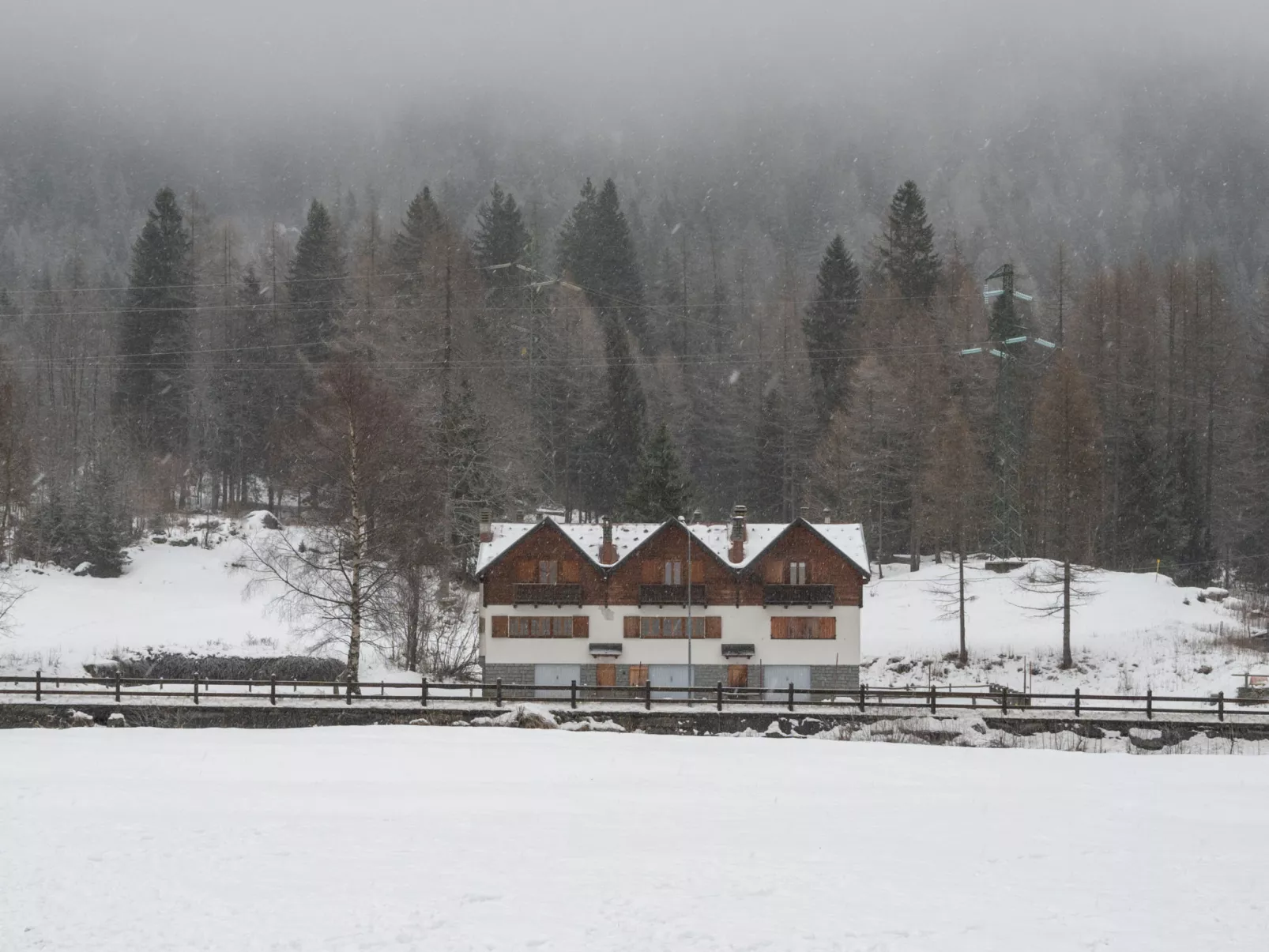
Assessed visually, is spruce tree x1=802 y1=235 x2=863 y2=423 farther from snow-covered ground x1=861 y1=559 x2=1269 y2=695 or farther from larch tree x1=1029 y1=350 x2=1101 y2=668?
snow-covered ground x1=861 y1=559 x2=1269 y2=695

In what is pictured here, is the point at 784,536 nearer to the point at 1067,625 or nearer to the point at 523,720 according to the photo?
the point at 1067,625

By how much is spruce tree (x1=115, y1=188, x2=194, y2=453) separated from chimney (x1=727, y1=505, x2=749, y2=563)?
159 ft

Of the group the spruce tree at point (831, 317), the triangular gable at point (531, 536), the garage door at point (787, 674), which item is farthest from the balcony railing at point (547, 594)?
the spruce tree at point (831, 317)

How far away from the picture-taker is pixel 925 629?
5606 cm

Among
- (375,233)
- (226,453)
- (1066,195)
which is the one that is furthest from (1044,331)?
(1066,195)

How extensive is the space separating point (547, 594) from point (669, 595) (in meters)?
4.91

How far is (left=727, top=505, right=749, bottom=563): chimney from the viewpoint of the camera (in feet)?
157

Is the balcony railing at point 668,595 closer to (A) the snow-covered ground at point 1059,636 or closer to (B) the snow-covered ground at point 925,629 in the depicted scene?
(A) the snow-covered ground at point 1059,636

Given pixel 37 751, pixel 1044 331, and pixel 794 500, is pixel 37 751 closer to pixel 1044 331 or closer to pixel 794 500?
pixel 794 500

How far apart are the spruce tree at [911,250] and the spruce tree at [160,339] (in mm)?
51114

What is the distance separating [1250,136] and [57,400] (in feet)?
597

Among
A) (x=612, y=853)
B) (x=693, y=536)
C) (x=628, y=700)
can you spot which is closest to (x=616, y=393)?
(x=693, y=536)

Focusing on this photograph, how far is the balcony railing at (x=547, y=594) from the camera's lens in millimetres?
46438

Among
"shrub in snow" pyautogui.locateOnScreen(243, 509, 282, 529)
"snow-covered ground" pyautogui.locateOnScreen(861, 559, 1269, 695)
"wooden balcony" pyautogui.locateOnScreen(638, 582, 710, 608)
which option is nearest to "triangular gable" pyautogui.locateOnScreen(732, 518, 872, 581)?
"wooden balcony" pyautogui.locateOnScreen(638, 582, 710, 608)
